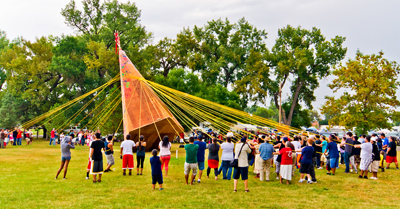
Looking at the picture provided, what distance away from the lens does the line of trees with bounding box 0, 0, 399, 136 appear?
1291 inches

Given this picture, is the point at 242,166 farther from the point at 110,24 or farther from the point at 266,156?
the point at 110,24

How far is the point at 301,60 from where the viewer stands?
3688cm

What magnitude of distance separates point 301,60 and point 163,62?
1714 cm

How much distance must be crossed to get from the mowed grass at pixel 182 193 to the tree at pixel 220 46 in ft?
97.0

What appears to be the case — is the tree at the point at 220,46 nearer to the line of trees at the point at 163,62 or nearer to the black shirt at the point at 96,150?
the line of trees at the point at 163,62

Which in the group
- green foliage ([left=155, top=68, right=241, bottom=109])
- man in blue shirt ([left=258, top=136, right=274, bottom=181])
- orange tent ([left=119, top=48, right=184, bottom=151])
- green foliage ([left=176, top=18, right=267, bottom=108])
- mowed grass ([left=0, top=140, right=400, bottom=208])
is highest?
green foliage ([left=176, top=18, right=267, bottom=108])

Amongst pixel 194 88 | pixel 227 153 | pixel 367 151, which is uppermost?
pixel 194 88

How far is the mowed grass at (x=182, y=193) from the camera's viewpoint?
23.1ft

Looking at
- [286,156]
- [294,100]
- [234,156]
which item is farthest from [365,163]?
[294,100]

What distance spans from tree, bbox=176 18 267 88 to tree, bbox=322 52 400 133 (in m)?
17.7

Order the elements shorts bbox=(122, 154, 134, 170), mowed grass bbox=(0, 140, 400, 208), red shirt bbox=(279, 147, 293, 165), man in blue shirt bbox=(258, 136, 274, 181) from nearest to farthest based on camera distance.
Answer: mowed grass bbox=(0, 140, 400, 208) < red shirt bbox=(279, 147, 293, 165) < man in blue shirt bbox=(258, 136, 274, 181) < shorts bbox=(122, 154, 134, 170)

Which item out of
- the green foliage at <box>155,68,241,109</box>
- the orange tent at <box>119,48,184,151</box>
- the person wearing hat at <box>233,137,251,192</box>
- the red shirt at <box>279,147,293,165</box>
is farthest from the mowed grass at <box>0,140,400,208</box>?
the green foliage at <box>155,68,241,109</box>

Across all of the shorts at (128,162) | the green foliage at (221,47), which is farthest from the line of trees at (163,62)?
the shorts at (128,162)

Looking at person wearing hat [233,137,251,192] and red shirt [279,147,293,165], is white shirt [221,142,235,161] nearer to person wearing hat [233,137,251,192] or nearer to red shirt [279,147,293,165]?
person wearing hat [233,137,251,192]
